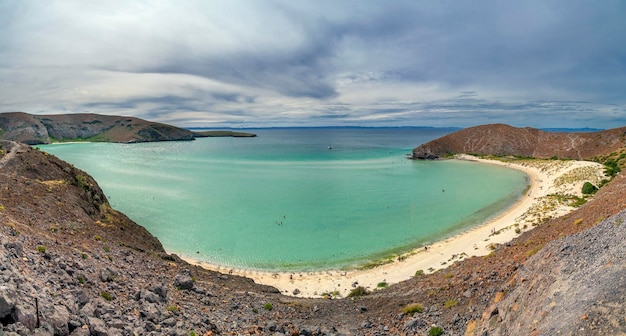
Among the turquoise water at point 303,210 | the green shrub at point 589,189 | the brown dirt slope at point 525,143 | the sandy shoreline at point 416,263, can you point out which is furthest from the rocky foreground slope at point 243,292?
the brown dirt slope at point 525,143

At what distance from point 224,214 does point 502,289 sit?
43.0 m

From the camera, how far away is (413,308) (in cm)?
1540

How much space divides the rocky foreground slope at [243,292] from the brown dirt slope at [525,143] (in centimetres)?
11674

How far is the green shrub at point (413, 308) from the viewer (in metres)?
15.3

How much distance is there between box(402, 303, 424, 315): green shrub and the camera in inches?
602

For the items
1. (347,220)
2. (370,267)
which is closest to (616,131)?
(347,220)

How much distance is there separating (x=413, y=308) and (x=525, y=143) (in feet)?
454

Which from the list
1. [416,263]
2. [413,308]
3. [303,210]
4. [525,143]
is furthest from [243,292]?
[525,143]

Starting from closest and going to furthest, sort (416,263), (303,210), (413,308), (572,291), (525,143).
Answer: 1. (572,291)
2. (413,308)
3. (416,263)
4. (303,210)
5. (525,143)

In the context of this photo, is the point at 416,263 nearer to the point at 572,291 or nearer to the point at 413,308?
the point at 413,308

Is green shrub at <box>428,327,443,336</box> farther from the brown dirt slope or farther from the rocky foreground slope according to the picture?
the brown dirt slope

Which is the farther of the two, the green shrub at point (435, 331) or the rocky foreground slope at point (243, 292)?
the green shrub at point (435, 331)

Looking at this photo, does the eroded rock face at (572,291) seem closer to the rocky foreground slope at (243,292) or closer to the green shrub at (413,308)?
the rocky foreground slope at (243,292)

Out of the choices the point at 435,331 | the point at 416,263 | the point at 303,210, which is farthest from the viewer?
the point at 303,210
